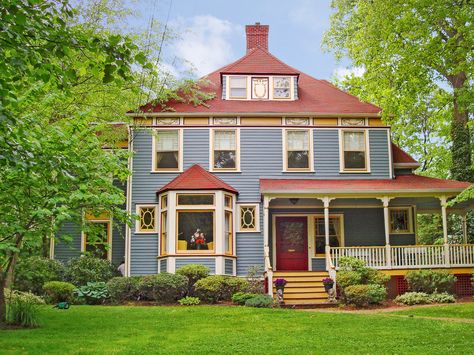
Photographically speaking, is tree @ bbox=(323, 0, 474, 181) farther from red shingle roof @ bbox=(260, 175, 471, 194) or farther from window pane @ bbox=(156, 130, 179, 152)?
window pane @ bbox=(156, 130, 179, 152)

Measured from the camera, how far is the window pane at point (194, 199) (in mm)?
19266

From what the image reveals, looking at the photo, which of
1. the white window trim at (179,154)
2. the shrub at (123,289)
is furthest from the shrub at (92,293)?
the white window trim at (179,154)

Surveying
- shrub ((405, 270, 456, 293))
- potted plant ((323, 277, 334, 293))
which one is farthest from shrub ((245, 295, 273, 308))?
shrub ((405, 270, 456, 293))

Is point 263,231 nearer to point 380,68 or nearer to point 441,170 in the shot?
point 380,68

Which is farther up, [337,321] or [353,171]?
[353,171]

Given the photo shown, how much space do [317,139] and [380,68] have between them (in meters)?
3.26

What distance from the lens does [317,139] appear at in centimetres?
2095

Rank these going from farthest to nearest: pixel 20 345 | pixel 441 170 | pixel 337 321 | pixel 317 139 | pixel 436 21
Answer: pixel 441 170
pixel 317 139
pixel 436 21
pixel 337 321
pixel 20 345

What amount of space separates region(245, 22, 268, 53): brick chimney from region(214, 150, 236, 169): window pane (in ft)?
18.5

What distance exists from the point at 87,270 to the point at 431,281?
10651mm

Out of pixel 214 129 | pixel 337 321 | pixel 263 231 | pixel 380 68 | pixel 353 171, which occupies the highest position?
pixel 380 68

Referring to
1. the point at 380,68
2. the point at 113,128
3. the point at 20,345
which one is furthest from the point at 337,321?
the point at 113,128

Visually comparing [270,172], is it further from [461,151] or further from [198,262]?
[461,151]

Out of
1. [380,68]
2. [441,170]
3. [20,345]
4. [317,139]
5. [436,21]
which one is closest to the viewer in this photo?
[20,345]
